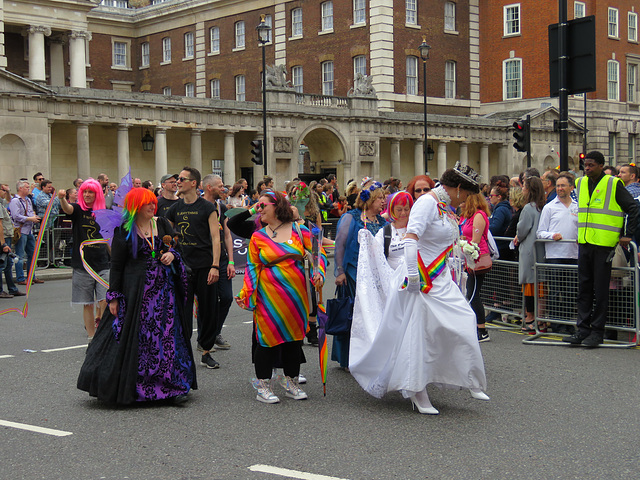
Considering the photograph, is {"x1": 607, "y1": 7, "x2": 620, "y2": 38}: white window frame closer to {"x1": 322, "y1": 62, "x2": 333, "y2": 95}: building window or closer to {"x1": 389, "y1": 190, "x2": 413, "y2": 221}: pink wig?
{"x1": 322, "y1": 62, "x2": 333, "y2": 95}: building window

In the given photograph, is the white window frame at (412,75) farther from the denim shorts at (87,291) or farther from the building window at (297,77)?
the denim shorts at (87,291)

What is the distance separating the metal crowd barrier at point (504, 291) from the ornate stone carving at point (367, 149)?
27.4 m

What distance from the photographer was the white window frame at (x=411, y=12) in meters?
44.4

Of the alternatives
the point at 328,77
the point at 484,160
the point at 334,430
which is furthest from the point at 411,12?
the point at 334,430

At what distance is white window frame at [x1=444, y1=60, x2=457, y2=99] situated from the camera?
47.3 m

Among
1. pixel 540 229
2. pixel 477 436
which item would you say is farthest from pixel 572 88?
pixel 477 436

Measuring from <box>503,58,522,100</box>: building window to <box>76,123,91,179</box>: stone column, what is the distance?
89.1 feet

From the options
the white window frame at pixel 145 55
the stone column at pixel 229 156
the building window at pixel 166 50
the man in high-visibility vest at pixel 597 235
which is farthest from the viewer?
the white window frame at pixel 145 55

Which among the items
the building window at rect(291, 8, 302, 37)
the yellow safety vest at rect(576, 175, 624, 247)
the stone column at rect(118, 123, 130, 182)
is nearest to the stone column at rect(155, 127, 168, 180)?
the stone column at rect(118, 123, 130, 182)

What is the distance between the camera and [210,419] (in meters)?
6.66

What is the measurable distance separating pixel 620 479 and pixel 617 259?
17.4 ft

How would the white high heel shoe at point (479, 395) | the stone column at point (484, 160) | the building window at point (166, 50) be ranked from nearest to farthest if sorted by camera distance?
the white high heel shoe at point (479, 395), the stone column at point (484, 160), the building window at point (166, 50)

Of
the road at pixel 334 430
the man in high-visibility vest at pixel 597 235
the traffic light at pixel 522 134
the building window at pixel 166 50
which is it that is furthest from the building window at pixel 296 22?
the road at pixel 334 430

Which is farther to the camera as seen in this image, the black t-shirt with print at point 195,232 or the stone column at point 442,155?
the stone column at point 442,155
